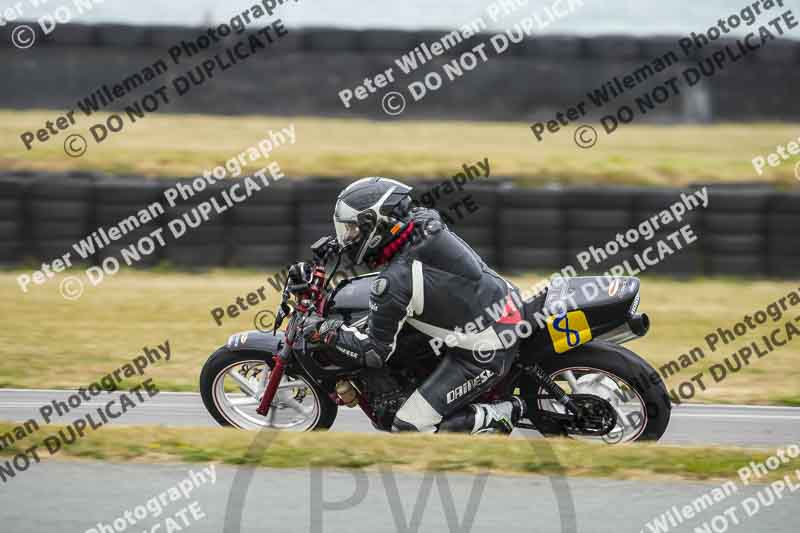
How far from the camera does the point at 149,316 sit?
1065cm

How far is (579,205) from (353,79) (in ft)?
20.3

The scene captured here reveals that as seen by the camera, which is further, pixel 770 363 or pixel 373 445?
pixel 770 363

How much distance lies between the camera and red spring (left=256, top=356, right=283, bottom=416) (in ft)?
20.5

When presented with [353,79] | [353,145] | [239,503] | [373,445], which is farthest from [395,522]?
[353,79]

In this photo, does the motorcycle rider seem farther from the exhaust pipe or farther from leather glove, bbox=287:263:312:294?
the exhaust pipe

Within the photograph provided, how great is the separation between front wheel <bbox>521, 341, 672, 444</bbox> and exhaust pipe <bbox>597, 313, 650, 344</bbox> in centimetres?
7

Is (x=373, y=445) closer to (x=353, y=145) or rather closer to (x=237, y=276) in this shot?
(x=237, y=276)

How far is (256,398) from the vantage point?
21.5ft

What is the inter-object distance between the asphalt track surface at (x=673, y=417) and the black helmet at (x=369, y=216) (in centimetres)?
152

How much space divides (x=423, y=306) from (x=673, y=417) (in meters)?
2.60

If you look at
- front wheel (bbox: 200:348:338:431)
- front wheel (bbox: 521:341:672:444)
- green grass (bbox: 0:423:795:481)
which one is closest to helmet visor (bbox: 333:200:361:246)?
front wheel (bbox: 200:348:338:431)

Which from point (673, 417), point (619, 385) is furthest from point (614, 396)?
point (673, 417)

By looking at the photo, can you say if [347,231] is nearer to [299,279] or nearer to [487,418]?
[299,279]

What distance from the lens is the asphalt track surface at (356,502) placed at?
4418 millimetres
